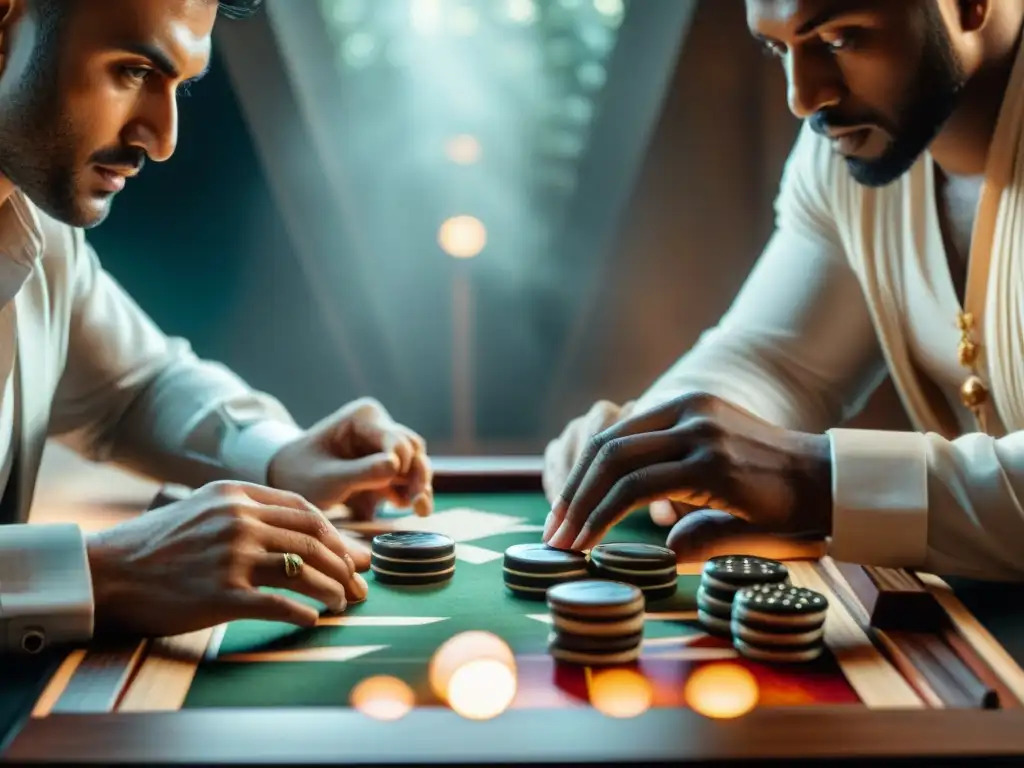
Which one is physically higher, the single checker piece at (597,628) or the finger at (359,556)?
the single checker piece at (597,628)

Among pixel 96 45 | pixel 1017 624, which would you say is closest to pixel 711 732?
pixel 1017 624

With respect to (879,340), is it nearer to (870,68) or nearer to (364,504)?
(870,68)

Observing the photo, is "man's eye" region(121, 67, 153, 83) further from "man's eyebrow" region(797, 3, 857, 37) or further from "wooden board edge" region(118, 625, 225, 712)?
"man's eyebrow" region(797, 3, 857, 37)

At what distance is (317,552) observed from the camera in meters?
1.56

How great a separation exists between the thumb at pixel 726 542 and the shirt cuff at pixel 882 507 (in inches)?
4.5

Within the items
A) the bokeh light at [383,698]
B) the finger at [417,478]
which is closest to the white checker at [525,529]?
the finger at [417,478]

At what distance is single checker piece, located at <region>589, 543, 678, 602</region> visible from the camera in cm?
164

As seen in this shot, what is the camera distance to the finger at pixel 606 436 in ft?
5.79

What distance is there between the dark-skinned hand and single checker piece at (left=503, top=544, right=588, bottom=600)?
3.1 inches

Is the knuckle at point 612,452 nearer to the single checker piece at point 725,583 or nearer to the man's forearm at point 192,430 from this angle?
the single checker piece at point 725,583

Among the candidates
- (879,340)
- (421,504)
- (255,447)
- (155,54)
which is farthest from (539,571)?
(879,340)

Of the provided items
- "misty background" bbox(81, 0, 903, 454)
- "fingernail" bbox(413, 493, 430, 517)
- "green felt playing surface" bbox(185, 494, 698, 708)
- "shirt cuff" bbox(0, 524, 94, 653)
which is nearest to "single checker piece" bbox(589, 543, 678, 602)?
"green felt playing surface" bbox(185, 494, 698, 708)

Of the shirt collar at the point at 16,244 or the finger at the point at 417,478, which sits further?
the finger at the point at 417,478

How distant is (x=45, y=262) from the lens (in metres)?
2.25
